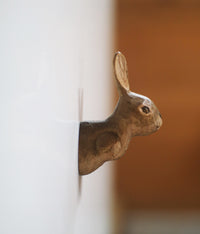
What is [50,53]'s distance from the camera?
28cm

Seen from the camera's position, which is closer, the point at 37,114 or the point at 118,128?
the point at 37,114

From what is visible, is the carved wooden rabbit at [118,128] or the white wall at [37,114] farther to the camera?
the carved wooden rabbit at [118,128]

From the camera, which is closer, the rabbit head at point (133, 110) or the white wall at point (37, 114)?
the white wall at point (37, 114)

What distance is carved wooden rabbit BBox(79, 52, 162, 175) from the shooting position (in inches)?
19.2

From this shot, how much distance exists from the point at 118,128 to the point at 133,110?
3cm

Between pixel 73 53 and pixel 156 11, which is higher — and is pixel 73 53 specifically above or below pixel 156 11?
below

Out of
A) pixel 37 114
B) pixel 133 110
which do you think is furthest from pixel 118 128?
pixel 37 114

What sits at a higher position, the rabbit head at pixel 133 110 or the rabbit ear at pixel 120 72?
the rabbit ear at pixel 120 72

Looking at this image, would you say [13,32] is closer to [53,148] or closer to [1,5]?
[1,5]

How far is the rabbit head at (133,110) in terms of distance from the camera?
50 cm

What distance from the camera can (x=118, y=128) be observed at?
0.50m

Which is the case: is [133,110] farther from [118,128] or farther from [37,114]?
[37,114]

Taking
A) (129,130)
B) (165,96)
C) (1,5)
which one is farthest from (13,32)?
(165,96)

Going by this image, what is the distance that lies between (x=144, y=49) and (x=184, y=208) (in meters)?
0.85
